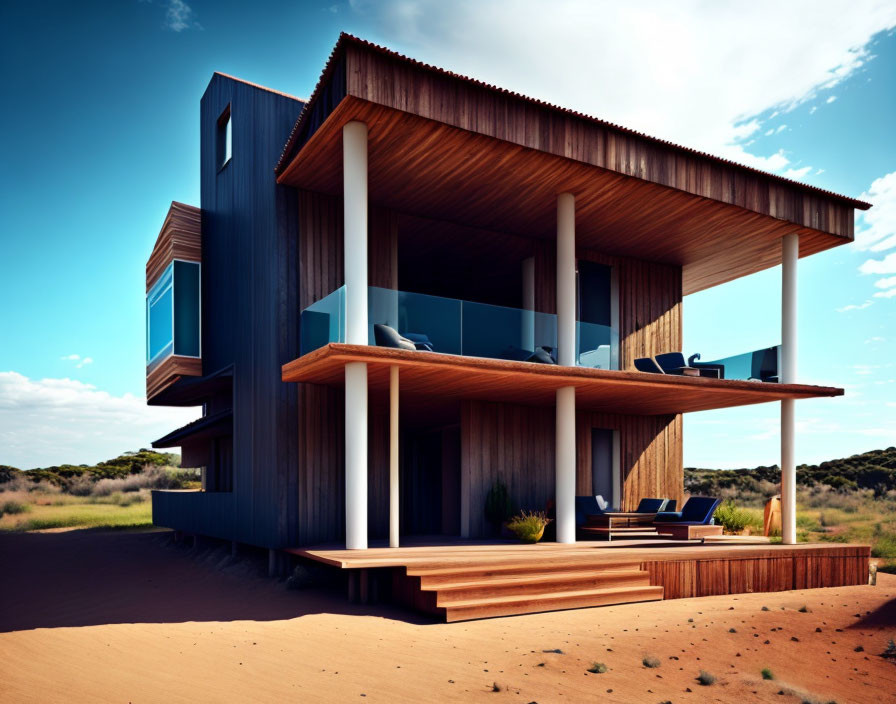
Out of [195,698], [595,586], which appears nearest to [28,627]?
[195,698]

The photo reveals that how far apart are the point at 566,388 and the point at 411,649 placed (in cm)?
602

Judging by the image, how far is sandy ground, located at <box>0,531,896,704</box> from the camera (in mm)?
5645

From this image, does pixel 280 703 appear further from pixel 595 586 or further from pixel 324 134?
pixel 324 134

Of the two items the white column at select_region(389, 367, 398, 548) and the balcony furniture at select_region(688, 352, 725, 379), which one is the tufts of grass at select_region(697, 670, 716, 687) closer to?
the white column at select_region(389, 367, 398, 548)

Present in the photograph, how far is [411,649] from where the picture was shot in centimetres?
683

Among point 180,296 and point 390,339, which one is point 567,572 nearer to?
point 390,339

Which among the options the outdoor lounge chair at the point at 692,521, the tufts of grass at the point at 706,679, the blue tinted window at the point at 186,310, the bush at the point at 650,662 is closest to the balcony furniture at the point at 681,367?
the outdoor lounge chair at the point at 692,521

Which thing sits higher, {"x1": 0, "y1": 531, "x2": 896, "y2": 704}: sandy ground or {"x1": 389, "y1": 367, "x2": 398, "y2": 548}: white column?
{"x1": 389, "y1": 367, "x2": 398, "y2": 548}: white column

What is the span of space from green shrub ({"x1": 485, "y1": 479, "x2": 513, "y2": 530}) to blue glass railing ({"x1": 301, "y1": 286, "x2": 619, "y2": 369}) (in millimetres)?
2787

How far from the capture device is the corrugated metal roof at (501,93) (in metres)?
9.41

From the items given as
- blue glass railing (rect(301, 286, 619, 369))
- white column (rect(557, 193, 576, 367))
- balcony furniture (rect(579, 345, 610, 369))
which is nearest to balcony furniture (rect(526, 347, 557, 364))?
blue glass railing (rect(301, 286, 619, 369))

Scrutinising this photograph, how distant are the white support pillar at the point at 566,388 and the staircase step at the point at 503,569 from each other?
1.79 meters

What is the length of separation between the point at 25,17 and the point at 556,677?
18010 mm

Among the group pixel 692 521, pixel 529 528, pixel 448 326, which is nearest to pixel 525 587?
pixel 529 528
